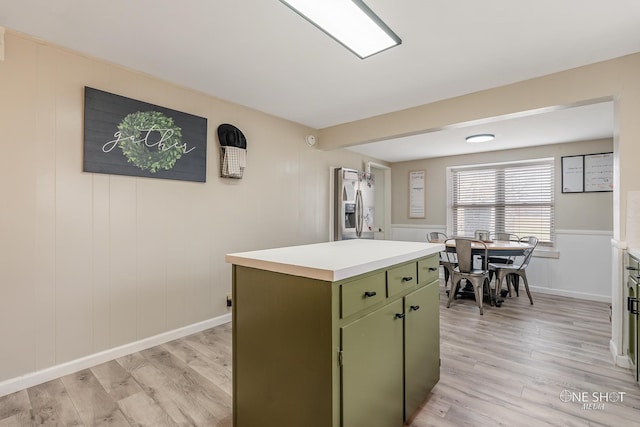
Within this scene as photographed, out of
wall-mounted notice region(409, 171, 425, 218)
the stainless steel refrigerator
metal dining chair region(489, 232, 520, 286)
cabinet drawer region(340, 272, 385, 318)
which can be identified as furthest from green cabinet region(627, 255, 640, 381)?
wall-mounted notice region(409, 171, 425, 218)

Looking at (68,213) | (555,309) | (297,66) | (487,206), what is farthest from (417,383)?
(487,206)

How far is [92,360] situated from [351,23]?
3003 mm

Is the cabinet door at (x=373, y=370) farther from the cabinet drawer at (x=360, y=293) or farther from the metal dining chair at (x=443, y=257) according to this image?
the metal dining chair at (x=443, y=257)

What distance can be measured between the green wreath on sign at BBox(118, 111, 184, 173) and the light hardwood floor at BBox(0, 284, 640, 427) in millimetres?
1623

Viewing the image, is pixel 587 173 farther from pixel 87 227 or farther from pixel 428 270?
pixel 87 227

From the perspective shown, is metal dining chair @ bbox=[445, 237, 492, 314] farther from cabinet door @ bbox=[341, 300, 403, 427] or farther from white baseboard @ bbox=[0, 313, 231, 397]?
white baseboard @ bbox=[0, 313, 231, 397]

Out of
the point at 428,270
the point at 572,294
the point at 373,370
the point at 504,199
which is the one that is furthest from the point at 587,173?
the point at 373,370

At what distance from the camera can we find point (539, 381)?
6.93 feet

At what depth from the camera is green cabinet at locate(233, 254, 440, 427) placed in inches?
46.3

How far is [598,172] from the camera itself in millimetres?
4266

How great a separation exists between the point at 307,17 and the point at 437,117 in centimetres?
196

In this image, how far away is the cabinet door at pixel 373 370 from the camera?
1.22 m

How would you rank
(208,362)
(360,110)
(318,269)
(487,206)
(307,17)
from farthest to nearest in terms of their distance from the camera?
(487,206)
(360,110)
(208,362)
(307,17)
(318,269)

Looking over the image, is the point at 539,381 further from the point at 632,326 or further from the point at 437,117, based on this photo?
the point at 437,117
